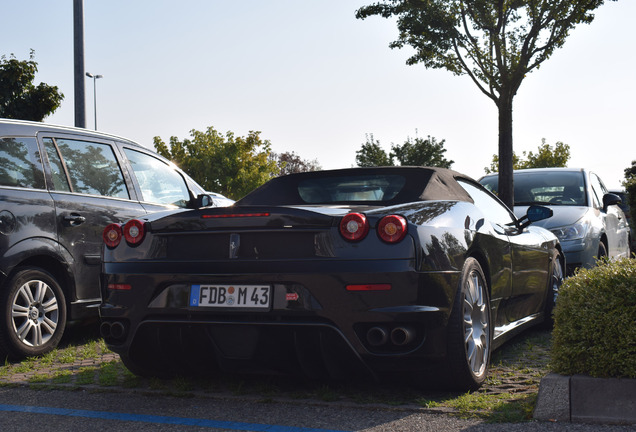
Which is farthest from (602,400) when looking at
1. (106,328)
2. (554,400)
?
(106,328)

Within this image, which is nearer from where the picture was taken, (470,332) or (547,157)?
(470,332)

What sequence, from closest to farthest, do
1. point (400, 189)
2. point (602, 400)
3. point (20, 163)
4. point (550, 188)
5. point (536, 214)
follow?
point (602, 400), point (400, 189), point (20, 163), point (536, 214), point (550, 188)

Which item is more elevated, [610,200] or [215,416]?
[610,200]

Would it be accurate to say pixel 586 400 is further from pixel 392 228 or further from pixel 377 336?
pixel 392 228

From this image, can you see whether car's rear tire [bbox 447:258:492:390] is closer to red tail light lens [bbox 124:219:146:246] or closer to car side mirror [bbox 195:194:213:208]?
red tail light lens [bbox 124:219:146:246]

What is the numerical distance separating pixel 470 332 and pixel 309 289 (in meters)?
1.10

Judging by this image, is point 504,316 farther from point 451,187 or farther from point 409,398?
point 409,398

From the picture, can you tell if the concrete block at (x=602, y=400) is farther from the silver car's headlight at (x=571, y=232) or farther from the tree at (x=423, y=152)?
the tree at (x=423, y=152)

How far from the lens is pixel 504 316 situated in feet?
18.2

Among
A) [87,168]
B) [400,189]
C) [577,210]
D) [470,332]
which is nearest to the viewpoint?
[470,332]

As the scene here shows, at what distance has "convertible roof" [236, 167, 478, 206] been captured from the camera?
195 inches

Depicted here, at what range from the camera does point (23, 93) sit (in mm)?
19891

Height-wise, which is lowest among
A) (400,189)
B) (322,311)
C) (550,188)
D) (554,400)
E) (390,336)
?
(554,400)

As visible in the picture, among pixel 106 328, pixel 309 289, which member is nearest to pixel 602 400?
pixel 309 289
